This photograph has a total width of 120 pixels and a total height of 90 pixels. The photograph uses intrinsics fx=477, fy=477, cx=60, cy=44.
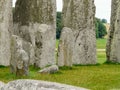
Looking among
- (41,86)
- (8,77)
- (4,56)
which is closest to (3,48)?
(4,56)

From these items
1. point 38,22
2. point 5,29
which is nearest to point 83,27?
point 38,22

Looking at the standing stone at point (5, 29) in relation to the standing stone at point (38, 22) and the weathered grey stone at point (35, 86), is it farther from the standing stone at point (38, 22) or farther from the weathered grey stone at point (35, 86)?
the weathered grey stone at point (35, 86)

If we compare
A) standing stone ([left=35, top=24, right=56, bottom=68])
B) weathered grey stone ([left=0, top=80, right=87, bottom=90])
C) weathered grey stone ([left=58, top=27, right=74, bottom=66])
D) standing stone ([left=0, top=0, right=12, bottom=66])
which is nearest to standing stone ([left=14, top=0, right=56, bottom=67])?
standing stone ([left=35, top=24, right=56, bottom=68])

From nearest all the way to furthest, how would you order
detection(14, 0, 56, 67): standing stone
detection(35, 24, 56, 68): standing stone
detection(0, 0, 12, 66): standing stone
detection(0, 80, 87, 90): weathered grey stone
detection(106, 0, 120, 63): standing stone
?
detection(0, 80, 87, 90): weathered grey stone < detection(35, 24, 56, 68): standing stone < detection(14, 0, 56, 67): standing stone < detection(0, 0, 12, 66): standing stone < detection(106, 0, 120, 63): standing stone

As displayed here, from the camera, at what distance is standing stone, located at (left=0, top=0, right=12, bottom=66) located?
78.6 ft

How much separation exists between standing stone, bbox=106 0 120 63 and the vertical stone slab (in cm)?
141

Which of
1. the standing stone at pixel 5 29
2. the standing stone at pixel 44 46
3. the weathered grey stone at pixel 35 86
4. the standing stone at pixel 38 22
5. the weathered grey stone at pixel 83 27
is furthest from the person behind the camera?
the weathered grey stone at pixel 83 27

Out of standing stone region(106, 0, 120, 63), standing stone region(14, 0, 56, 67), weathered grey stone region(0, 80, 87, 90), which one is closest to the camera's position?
weathered grey stone region(0, 80, 87, 90)

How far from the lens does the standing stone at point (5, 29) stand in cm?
2395

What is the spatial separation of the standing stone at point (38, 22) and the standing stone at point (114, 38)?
4744 mm

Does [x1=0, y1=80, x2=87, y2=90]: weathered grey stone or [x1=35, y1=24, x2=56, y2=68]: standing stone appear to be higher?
[x1=0, y1=80, x2=87, y2=90]: weathered grey stone

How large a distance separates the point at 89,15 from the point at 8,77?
1046cm

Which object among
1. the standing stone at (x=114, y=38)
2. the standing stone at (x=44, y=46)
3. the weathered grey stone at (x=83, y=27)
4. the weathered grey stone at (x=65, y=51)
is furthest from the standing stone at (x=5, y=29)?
the standing stone at (x=114, y=38)

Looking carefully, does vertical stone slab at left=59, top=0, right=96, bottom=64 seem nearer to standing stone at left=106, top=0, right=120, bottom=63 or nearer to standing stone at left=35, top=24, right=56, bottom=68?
standing stone at left=106, top=0, right=120, bottom=63
